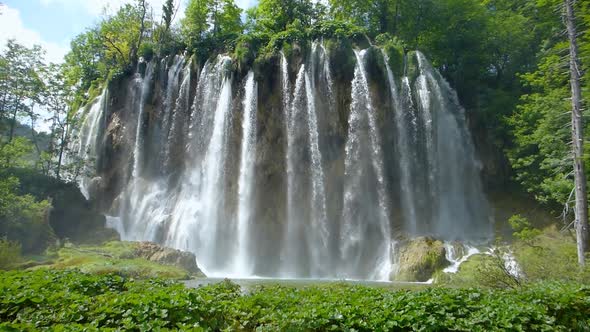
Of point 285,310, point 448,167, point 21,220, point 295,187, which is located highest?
point 448,167

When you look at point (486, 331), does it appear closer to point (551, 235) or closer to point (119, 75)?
point (551, 235)

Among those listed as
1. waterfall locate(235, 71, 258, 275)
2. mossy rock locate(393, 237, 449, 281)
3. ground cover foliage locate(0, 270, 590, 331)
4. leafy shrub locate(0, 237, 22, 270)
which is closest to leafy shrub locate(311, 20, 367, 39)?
waterfall locate(235, 71, 258, 275)

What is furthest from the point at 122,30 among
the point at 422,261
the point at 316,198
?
the point at 422,261

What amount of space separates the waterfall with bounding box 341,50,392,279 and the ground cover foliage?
16563 mm

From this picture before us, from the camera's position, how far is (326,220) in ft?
82.6

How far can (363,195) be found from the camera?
25750mm

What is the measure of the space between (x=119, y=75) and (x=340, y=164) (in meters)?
19.9

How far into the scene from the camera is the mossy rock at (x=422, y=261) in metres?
19.3

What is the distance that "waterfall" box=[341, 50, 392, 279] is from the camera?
77.5ft

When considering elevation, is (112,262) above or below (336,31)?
below

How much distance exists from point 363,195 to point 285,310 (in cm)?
2071

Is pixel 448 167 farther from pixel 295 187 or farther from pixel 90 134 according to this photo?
pixel 90 134

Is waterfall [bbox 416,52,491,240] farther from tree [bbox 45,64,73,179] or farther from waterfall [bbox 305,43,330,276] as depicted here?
tree [bbox 45,64,73,179]

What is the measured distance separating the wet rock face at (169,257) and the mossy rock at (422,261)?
917 centimetres
